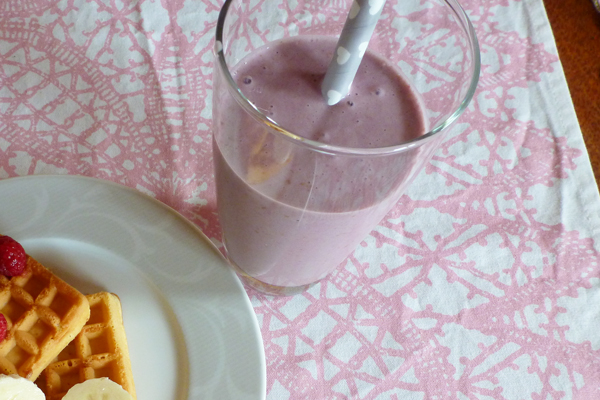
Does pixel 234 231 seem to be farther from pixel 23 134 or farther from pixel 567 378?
pixel 567 378

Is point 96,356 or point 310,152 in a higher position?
point 310,152

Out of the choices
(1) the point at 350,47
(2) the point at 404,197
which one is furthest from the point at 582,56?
(1) the point at 350,47

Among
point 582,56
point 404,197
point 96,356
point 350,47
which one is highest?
point 350,47

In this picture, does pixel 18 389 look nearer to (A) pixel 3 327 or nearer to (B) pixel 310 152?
(A) pixel 3 327

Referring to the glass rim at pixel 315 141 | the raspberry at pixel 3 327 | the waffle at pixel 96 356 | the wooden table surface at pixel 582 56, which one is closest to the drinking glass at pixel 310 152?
the glass rim at pixel 315 141

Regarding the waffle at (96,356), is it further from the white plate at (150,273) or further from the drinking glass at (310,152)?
the drinking glass at (310,152)

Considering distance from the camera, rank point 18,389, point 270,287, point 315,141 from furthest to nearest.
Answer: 1. point 270,287
2. point 18,389
3. point 315,141
